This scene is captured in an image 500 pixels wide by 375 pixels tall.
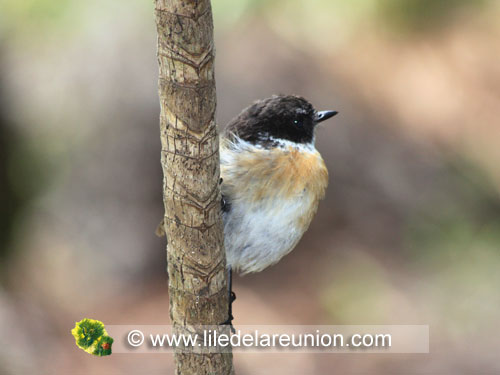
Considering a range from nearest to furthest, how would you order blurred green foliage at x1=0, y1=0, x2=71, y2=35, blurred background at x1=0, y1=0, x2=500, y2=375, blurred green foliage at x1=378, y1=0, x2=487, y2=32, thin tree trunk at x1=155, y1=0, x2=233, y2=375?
1. thin tree trunk at x1=155, y1=0, x2=233, y2=375
2. blurred background at x1=0, y1=0, x2=500, y2=375
3. blurred green foliage at x1=0, y1=0, x2=71, y2=35
4. blurred green foliage at x1=378, y1=0, x2=487, y2=32

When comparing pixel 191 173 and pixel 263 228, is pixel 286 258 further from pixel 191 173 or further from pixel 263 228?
pixel 191 173

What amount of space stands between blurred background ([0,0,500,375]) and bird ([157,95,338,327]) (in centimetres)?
264

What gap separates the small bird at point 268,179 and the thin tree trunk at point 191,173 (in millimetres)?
577

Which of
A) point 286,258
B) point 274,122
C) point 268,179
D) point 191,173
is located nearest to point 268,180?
point 268,179

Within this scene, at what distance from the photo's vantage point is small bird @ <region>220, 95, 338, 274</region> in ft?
11.0

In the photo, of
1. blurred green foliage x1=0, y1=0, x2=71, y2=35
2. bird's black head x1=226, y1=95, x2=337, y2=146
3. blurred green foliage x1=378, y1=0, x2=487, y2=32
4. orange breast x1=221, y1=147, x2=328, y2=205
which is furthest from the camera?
blurred green foliage x1=378, y1=0, x2=487, y2=32

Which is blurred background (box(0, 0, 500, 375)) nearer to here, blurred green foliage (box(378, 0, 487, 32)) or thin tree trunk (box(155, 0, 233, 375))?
blurred green foliage (box(378, 0, 487, 32))

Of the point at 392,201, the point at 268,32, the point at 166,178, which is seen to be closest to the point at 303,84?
the point at 268,32

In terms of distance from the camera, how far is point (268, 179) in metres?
3.38

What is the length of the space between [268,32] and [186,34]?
4.95 metres

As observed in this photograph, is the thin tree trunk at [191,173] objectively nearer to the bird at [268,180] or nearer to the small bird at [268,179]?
the bird at [268,180]

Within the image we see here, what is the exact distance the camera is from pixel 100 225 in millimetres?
6254

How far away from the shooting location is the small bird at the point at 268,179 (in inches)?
132

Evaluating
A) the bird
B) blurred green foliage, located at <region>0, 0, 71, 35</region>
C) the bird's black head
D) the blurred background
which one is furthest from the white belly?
blurred green foliage, located at <region>0, 0, 71, 35</region>
